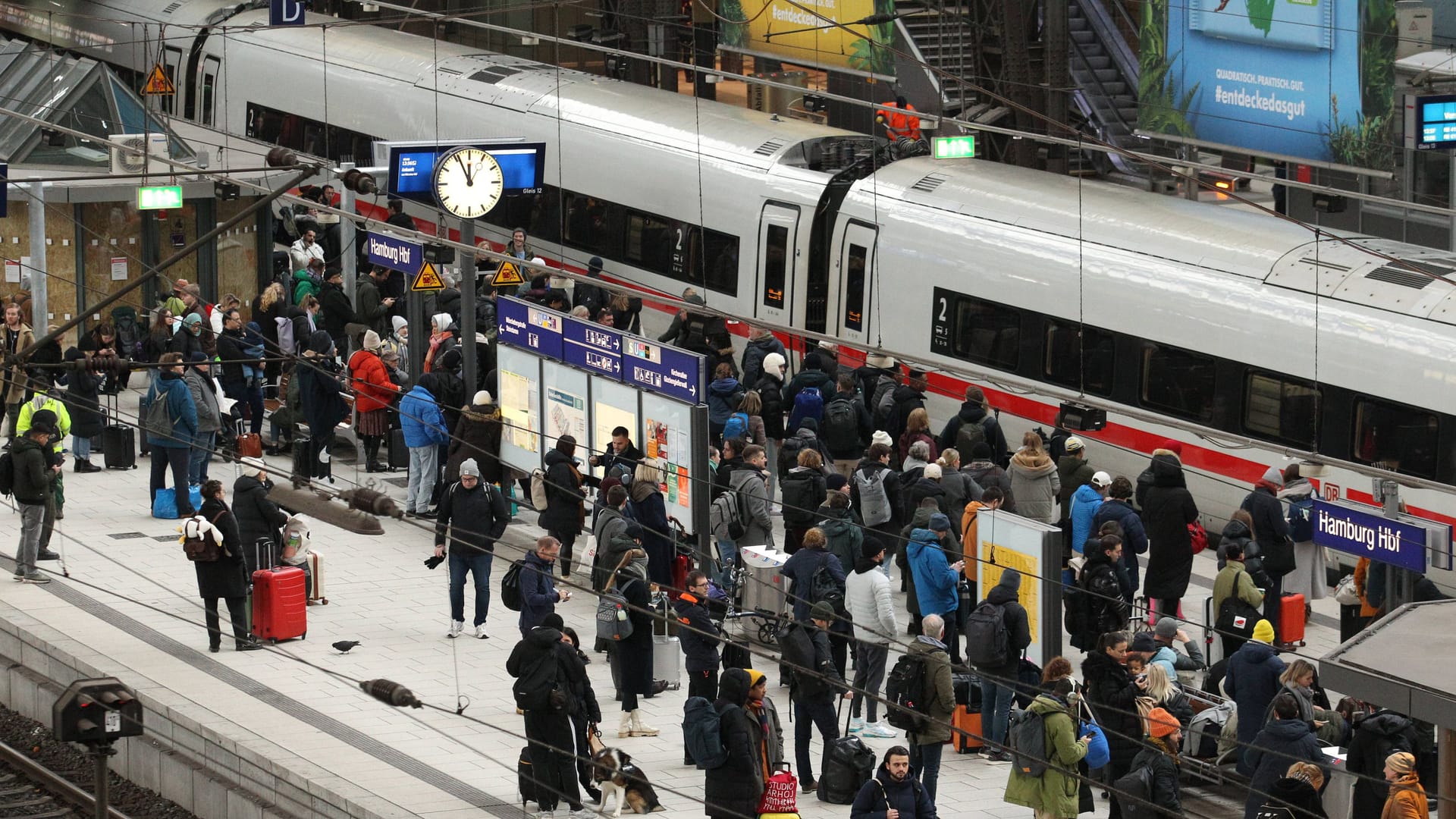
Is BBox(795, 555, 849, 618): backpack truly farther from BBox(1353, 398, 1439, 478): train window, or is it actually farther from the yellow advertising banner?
Result: the yellow advertising banner

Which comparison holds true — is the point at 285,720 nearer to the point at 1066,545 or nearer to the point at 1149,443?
the point at 1066,545

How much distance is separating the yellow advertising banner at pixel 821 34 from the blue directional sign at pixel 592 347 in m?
10.4

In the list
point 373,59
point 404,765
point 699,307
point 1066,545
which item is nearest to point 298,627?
point 404,765

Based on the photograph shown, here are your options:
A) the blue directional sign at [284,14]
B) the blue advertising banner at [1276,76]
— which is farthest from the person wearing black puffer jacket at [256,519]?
the blue directional sign at [284,14]

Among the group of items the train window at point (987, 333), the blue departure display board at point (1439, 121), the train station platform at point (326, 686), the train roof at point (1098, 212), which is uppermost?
the blue departure display board at point (1439, 121)

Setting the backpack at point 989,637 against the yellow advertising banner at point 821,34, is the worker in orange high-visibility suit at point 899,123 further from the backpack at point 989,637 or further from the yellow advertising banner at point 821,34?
the backpack at point 989,637

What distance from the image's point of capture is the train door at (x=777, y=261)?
24.8 metres

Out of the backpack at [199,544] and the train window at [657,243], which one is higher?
the train window at [657,243]

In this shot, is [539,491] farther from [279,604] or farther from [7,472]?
[7,472]

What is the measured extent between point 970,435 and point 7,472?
8.76 metres

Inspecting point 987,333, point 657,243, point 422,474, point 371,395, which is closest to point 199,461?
point 371,395

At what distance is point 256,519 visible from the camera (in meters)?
17.7

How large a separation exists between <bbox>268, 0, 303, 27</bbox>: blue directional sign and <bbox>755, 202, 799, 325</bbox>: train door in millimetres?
10875

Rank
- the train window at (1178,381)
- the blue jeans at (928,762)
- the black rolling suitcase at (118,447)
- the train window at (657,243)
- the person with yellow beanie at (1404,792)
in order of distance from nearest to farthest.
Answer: the person with yellow beanie at (1404,792), the blue jeans at (928,762), the train window at (1178,381), the black rolling suitcase at (118,447), the train window at (657,243)
